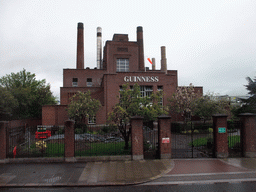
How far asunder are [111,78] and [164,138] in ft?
62.5

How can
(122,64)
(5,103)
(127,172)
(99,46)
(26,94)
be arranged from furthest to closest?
(99,46)
(122,64)
(26,94)
(5,103)
(127,172)

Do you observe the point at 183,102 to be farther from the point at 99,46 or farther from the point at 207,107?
the point at 99,46

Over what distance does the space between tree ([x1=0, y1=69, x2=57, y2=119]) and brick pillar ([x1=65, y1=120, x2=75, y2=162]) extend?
85.5 feet

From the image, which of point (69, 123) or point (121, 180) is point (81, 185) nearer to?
point (121, 180)

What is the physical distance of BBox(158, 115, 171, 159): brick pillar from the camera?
11414 millimetres

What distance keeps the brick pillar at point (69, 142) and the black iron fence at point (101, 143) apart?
19.1 inches

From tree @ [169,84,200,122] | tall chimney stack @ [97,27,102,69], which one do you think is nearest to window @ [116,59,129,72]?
tall chimney stack @ [97,27,102,69]

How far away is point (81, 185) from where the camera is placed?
789cm

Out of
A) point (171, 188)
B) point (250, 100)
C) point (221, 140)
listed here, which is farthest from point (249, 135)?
point (250, 100)

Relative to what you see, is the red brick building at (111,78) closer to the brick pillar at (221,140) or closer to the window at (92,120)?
the window at (92,120)

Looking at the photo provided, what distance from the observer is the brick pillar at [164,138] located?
1141 cm

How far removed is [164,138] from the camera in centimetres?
1147

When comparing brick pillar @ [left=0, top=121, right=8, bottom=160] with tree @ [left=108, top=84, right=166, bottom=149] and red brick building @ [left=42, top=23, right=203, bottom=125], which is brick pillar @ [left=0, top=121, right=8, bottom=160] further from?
red brick building @ [left=42, top=23, right=203, bottom=125]

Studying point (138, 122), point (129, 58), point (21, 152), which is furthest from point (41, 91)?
point (138, 122)
